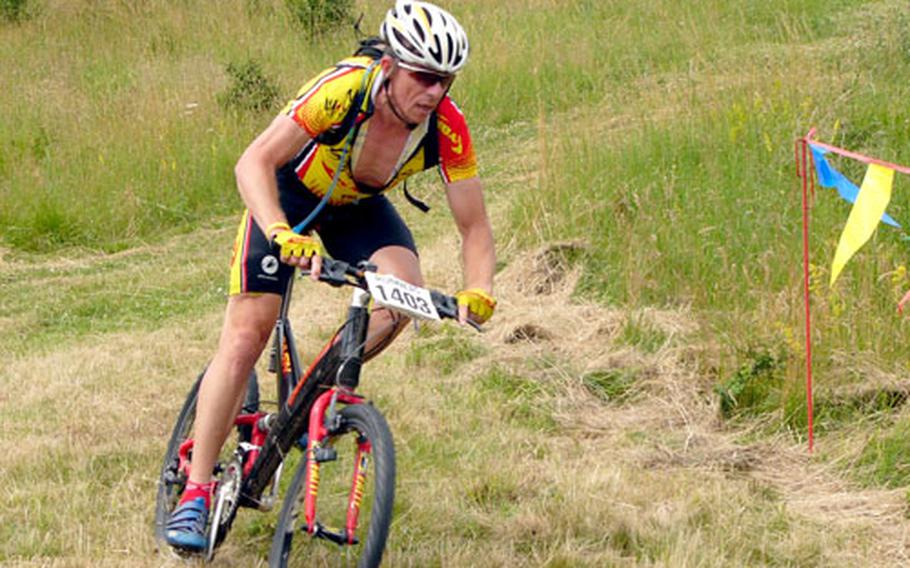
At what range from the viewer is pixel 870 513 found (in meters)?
5.39

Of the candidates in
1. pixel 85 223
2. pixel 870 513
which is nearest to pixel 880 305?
pixel 870 513

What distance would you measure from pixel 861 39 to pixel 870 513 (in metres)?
8.35

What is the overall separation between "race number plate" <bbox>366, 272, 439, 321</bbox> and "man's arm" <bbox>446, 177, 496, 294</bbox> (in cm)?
58

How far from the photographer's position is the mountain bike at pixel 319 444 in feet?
13.6

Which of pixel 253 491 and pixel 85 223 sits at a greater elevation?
pixel 253 491

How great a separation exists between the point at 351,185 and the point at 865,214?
206 cm

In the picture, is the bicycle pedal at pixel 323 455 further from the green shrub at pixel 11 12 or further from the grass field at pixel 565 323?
the green shrub at pixel 11 12

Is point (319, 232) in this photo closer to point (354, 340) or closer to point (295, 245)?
point (354, 340)

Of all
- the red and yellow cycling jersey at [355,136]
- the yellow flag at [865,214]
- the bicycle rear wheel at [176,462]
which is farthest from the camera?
the yellow flag at [865,214]

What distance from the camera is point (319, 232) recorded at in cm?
515

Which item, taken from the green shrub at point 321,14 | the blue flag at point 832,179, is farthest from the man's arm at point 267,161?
the green shrub at point 321,14

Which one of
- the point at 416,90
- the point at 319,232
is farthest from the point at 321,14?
the point at 416,90

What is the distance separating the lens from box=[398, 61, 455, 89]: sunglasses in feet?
14.7

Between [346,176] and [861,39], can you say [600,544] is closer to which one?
[346,176]
